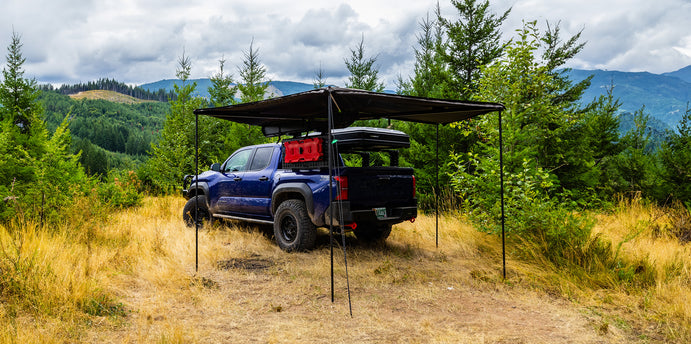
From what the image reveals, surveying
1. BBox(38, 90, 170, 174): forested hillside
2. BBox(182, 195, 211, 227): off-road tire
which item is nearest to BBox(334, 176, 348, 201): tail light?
BBox(182, 195, 211, 227): off-road tire

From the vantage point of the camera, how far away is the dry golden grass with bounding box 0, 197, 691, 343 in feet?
11.6

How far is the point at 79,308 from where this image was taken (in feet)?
12.9

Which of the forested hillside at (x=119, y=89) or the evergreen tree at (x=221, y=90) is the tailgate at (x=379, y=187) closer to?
the evergreen tree at (x=221, y=90)

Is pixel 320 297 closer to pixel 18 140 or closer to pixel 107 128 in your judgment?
pixel 18 140

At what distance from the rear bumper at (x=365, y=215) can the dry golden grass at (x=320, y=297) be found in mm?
582

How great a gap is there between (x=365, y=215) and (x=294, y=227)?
1.26 m

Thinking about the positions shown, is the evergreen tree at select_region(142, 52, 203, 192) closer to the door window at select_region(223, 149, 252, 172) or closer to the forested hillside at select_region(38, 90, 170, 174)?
the door window at select_region(223, 149, 252, 172)

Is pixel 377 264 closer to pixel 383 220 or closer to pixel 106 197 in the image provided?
pixel 383 220

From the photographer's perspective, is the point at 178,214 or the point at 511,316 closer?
the point at 511,316

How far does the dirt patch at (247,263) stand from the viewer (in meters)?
5.79

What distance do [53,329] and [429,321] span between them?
3.13m

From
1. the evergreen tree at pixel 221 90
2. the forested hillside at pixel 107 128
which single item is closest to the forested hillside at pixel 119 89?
the forested hillside at pixel 107 128

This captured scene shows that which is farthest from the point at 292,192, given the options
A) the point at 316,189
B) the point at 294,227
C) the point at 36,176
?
Answer: the point at 36,176

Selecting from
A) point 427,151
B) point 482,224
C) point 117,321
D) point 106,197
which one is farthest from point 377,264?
point 106,197
